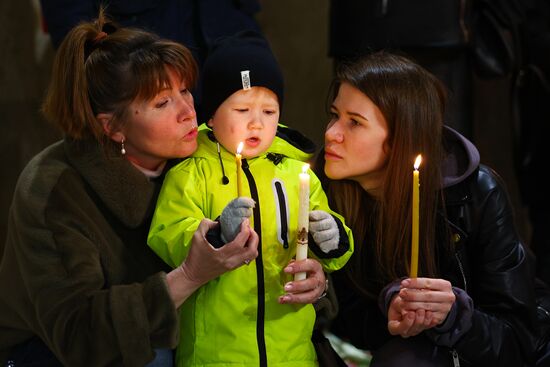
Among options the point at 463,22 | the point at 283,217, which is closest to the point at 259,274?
the point at 283,217

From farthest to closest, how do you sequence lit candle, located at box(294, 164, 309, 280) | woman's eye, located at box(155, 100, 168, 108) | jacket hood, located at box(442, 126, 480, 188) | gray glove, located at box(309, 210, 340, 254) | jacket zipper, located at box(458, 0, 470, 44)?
jacket zipper, located at box(458, 0, 470, 44)
jacket hood, located at box(442, 126, 480, 188)
woman's eye, located at box(155, 100, 168, 108)
gray glove, located at box(309, 210, 340, 254)
lit candle, located at box(294, 164, 309, 280)

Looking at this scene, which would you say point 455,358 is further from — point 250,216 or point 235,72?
point 235,72

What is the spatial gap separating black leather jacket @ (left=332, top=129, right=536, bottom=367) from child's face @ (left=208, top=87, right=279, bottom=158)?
1.73ft

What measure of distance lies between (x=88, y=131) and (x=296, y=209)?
58 centimetres

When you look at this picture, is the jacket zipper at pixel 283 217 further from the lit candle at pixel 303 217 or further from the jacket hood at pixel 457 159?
the jacket hood at pixel 457 159

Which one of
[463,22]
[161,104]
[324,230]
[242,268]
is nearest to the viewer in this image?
[324,230]

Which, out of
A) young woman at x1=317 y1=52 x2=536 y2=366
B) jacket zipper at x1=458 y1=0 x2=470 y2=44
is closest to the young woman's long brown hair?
young woman at x1=317 y1=52 x2=536 y2=366

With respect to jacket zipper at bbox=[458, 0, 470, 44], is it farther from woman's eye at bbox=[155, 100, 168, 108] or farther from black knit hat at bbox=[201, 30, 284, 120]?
woman's eye at bbox=[155, 100, 168, 108]

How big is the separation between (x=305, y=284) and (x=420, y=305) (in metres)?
0.29

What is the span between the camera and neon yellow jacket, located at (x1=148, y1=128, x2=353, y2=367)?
7.59ft

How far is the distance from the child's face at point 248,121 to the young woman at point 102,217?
10 cm

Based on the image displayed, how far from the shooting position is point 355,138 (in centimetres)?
251

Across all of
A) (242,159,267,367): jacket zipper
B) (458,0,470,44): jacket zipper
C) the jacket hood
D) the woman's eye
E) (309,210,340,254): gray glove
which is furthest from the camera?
(458,0,470,44): jacket zipper

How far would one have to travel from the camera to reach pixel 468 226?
2578mm
